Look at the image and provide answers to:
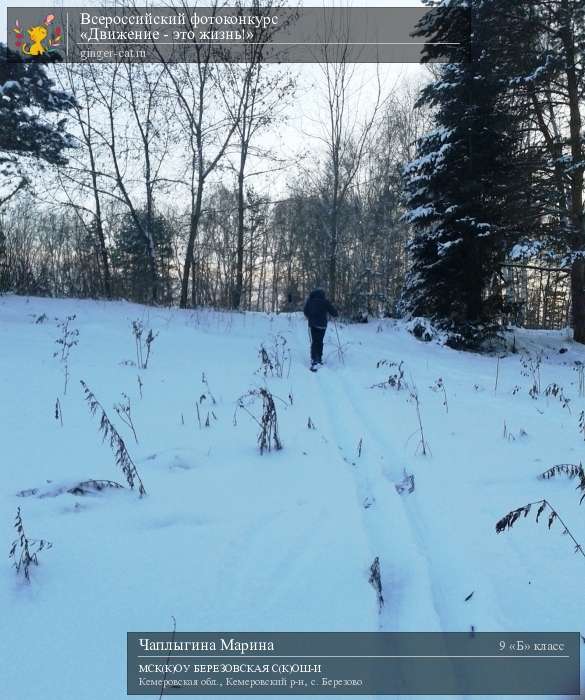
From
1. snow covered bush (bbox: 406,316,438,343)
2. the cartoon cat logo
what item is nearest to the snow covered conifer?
the cartoon cat logo

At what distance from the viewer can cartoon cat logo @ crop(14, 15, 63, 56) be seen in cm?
1404

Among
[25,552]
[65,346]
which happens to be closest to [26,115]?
[65,346]

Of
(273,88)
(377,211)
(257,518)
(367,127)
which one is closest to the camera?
(257,518)

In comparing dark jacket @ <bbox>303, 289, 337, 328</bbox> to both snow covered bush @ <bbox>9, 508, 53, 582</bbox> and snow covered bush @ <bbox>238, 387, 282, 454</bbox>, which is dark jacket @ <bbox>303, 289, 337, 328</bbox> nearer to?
snow covered bush @ <bbox>238, 387, 282, 454</bbox>

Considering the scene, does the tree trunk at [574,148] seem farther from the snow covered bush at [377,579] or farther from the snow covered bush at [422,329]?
the snow covered bush at [377,579]

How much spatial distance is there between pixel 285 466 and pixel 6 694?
212 centimetres

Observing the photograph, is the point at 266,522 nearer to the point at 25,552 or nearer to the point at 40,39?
the point at 25,552

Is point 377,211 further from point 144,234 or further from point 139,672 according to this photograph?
point 139,672

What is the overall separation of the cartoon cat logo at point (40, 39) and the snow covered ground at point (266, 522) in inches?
579

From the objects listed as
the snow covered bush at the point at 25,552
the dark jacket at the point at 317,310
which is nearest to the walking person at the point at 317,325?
the dark jacket at the point at 317,310

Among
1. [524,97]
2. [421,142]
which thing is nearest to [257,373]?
[421,142]

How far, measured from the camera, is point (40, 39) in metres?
15.0

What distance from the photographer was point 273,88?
1658cm

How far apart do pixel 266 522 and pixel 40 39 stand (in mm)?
19667
